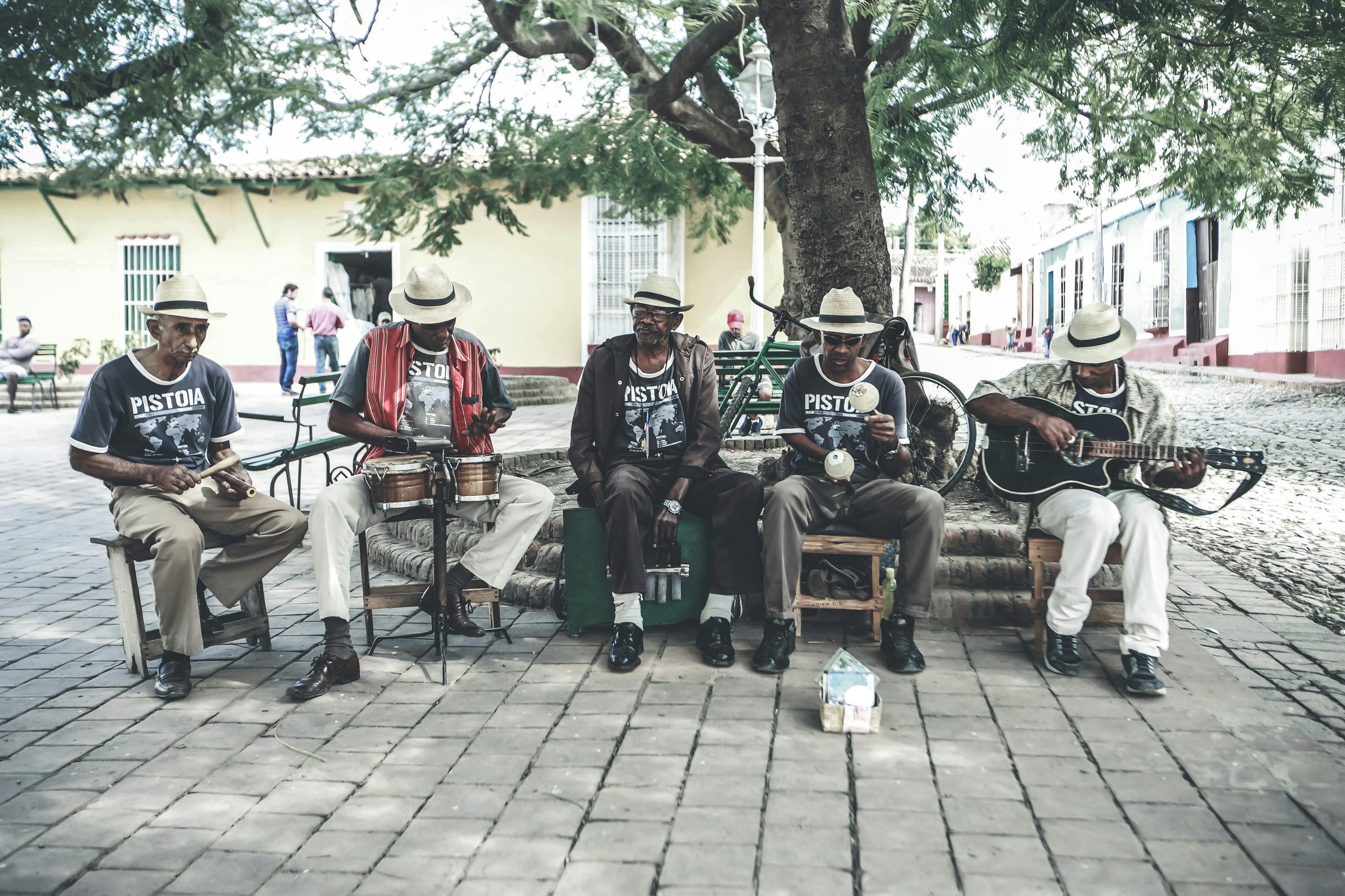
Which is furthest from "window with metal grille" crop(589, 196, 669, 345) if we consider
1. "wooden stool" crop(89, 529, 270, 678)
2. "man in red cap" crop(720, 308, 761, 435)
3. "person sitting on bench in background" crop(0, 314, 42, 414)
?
"wooden stool" crop(89, 529, 270, 678)

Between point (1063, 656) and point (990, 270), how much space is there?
45.5 metres

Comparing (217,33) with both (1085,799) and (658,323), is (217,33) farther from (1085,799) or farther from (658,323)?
(1085,799)

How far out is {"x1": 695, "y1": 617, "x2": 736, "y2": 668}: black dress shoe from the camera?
436 cm

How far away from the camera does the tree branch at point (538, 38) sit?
827 cm

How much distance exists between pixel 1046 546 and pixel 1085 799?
4.92 ft

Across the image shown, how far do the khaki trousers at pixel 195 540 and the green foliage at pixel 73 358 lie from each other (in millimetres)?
15783

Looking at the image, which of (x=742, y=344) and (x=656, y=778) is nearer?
(x=656, y=778)

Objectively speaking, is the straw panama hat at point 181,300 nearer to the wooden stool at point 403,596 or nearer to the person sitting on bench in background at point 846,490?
the wooden stool at point 403,596

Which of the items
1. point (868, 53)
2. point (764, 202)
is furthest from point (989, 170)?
point (868, 53)

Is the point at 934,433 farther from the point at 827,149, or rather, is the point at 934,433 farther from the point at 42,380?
the point at 42,380

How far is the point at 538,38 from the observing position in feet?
28.7

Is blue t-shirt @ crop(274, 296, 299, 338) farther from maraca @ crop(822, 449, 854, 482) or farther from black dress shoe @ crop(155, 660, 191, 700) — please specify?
maraca @ crop(822, 449, 854, 482)

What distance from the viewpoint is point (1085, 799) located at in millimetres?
3092

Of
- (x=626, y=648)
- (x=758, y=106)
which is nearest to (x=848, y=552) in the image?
(x=626, y=648)
